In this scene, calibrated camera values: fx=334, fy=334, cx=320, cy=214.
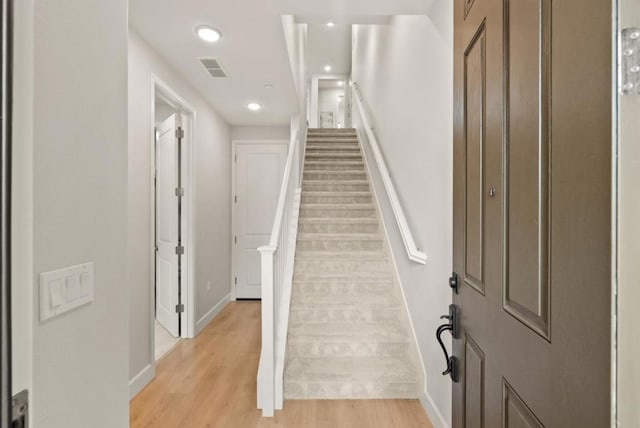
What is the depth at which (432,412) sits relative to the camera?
1999 mm

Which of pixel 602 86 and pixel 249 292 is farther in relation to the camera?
pixel 249 292

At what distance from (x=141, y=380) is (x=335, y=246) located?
201 cm

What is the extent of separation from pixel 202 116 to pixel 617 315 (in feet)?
12.6

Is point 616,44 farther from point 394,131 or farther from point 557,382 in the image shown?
point 394,131

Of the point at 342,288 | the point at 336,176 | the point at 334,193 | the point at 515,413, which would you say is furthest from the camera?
the point at 336,176

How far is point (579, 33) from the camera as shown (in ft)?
1.75

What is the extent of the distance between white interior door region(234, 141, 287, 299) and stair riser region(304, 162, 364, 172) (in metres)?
0.41

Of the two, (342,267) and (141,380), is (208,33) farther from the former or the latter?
(141,380)

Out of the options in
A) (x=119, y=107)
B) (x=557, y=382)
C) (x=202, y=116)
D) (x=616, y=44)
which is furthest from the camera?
(x=202, y=116)

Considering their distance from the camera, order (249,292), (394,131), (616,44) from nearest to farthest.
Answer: (616,44) < (394,131) < (249,292)

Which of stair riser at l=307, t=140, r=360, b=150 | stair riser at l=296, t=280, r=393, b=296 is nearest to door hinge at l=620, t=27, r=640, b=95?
stair riser at l=296, t=280, r=393, b=296

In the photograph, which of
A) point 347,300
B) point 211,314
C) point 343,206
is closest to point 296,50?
point 343,206

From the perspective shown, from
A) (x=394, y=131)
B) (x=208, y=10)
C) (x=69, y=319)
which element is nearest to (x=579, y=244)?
(x=69, y=319)

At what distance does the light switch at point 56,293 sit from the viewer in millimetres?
732
